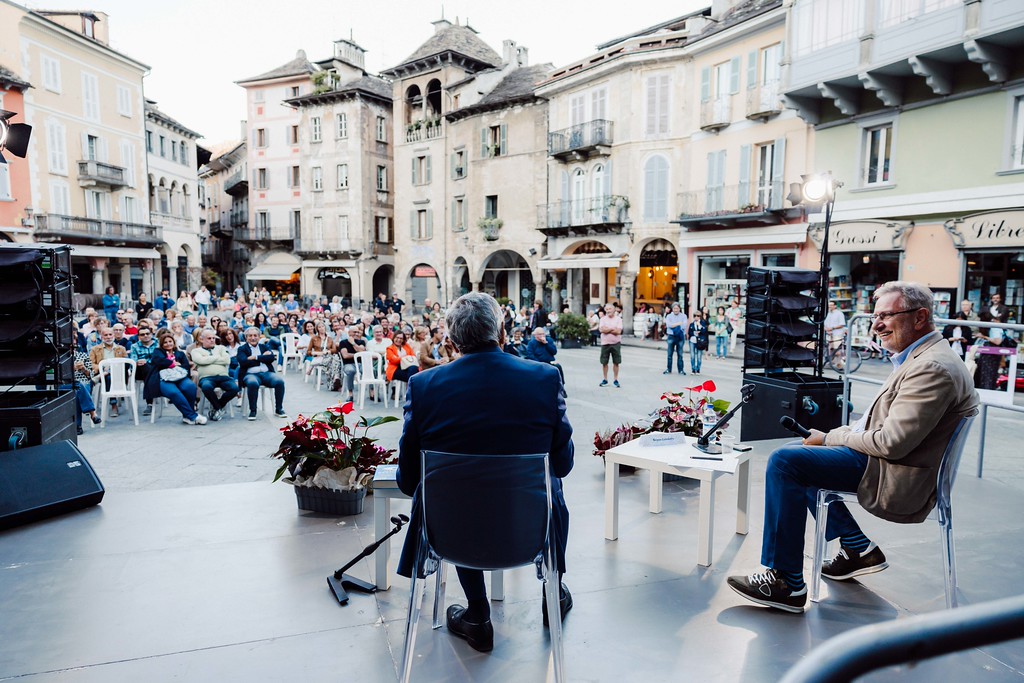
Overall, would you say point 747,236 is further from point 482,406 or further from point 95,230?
point 95,230

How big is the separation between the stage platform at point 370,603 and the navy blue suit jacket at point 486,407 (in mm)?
986

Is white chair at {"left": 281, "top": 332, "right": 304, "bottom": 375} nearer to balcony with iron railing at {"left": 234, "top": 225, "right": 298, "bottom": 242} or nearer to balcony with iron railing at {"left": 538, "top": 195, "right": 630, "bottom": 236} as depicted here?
balcony with iron railing at {"left": 538, "top": 195, "right": 630, "bottom": 236}

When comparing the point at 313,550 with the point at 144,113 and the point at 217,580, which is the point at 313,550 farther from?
the point at 144,113

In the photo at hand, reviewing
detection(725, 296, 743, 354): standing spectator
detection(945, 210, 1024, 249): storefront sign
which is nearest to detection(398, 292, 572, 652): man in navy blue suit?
detection(945, 210, 1024, 249): storefront sign

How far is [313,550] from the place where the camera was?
3.98 meters

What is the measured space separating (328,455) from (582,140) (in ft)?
66.7

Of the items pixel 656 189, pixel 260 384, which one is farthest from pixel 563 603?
pixel 656 189

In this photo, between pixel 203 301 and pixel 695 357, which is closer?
pixel 695 357

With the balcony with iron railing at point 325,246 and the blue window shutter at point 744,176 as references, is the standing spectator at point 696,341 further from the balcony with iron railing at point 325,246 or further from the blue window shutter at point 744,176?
the balcony with iron railing at point 325,246

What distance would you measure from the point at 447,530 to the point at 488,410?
464 mm

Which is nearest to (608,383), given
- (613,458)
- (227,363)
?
(227,363)

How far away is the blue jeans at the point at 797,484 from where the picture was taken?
3.15m

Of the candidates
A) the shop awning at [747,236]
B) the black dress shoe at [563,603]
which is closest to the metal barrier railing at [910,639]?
the black dress shoe at [563,603]

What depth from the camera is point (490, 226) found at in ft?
88.7
